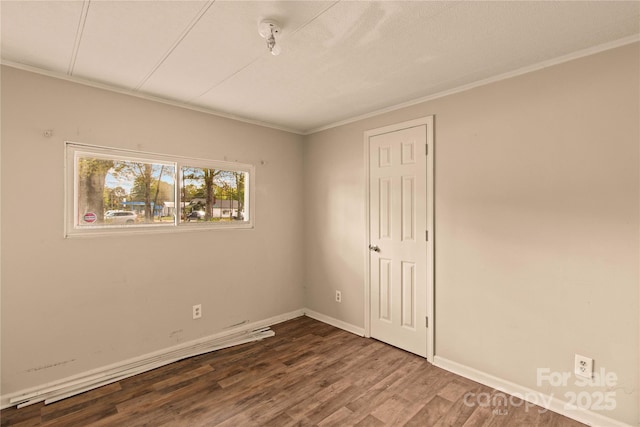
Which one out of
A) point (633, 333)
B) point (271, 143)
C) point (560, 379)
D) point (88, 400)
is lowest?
point (88, 400)

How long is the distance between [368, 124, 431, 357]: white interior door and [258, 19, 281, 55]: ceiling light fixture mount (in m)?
1.67

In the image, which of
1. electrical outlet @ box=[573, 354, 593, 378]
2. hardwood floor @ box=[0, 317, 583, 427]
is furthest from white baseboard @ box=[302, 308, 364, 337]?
electrical outlet @ box=[573, 354, 593, 378]

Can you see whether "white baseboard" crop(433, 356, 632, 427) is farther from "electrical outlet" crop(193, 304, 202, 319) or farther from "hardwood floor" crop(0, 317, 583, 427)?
"electrical outlet" crop(193, 304, 202, 319)

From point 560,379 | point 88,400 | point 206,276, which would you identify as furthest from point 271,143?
point 560,379

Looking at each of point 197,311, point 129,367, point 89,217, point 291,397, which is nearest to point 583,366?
point 291,397

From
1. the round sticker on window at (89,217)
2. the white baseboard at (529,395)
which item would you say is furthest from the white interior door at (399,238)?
the round sticker on window at (89,217)

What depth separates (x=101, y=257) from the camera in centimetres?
254

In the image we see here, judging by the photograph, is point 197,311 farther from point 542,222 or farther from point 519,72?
point 519,72

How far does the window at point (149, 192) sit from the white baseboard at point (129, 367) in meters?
1.14

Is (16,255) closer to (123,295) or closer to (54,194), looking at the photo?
(54,194)

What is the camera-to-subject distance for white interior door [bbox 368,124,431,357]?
2.87 meters

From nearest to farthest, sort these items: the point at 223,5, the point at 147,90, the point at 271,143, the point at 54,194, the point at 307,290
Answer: the point at 223,5
the point at 54,194
the point at 147,90
the point at 271,143
the point at 307,290

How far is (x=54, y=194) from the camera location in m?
2.33

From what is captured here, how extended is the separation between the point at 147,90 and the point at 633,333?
3.93 meters
